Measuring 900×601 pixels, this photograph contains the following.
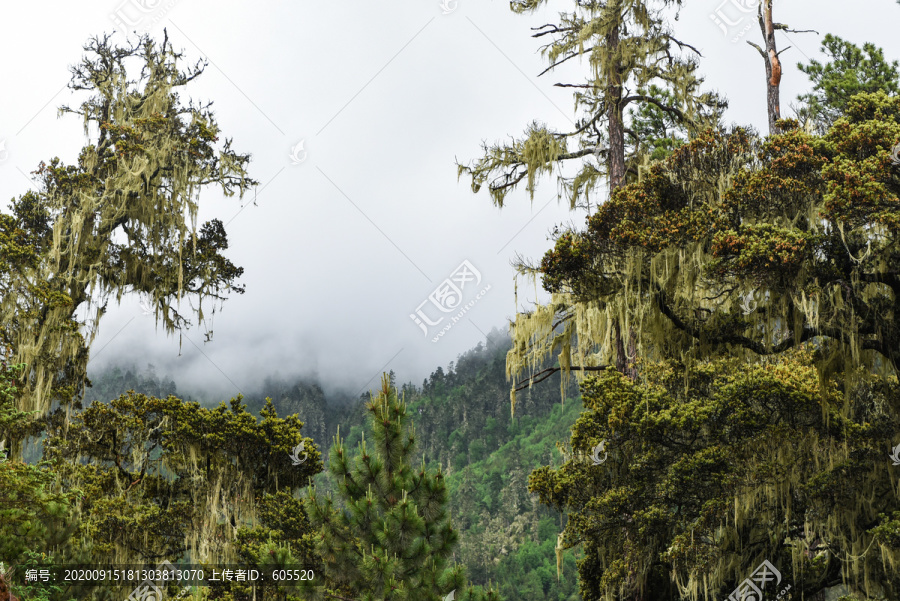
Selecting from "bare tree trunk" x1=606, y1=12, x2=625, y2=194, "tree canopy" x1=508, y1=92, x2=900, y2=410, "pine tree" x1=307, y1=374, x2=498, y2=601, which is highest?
"bare tree trunk" x1=606, y1=12, x2=625, y2=194

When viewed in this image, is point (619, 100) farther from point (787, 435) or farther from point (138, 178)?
point (138, 178)

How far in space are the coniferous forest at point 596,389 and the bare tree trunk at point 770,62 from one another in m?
0.10

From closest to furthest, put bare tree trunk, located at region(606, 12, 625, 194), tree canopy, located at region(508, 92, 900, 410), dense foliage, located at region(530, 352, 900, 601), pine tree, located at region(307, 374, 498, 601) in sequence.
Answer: tree canopy, located at region(508, 92, 900, 410), pine tree, located at region(307, 374, 498, 601), dense foliage, located at region(530, 352, 900, 601), bare tree trunk, located at region(606, 12, 625, 194)

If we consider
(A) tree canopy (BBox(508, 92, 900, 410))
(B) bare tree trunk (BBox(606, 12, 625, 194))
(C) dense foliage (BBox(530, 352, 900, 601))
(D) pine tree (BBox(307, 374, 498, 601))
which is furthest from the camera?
(B) bare tree trunk (BBox(606, 12, 625, 194))

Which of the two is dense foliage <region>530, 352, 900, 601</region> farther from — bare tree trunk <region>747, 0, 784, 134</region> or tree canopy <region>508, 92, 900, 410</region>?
bare tree trunk <region>747, 0, 784, 134</region>

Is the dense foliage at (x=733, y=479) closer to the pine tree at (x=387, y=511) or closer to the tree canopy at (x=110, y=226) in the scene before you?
the pine tree at (x=387, y=511)

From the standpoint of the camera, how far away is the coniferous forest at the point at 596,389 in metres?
8.70

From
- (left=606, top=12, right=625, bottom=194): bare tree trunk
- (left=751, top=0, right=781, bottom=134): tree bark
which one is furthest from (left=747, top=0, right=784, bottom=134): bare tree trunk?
(left=606, top=12, right=625, bottom=194): bare tree trunk

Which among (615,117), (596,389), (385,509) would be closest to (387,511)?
(385,509)

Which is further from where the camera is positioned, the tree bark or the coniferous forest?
the tree bark

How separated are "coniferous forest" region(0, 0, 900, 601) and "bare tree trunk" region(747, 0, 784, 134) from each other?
103mm

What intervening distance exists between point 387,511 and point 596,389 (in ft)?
11.6

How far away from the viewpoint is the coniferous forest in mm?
8695

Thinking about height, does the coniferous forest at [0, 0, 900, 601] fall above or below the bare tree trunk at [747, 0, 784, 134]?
below
